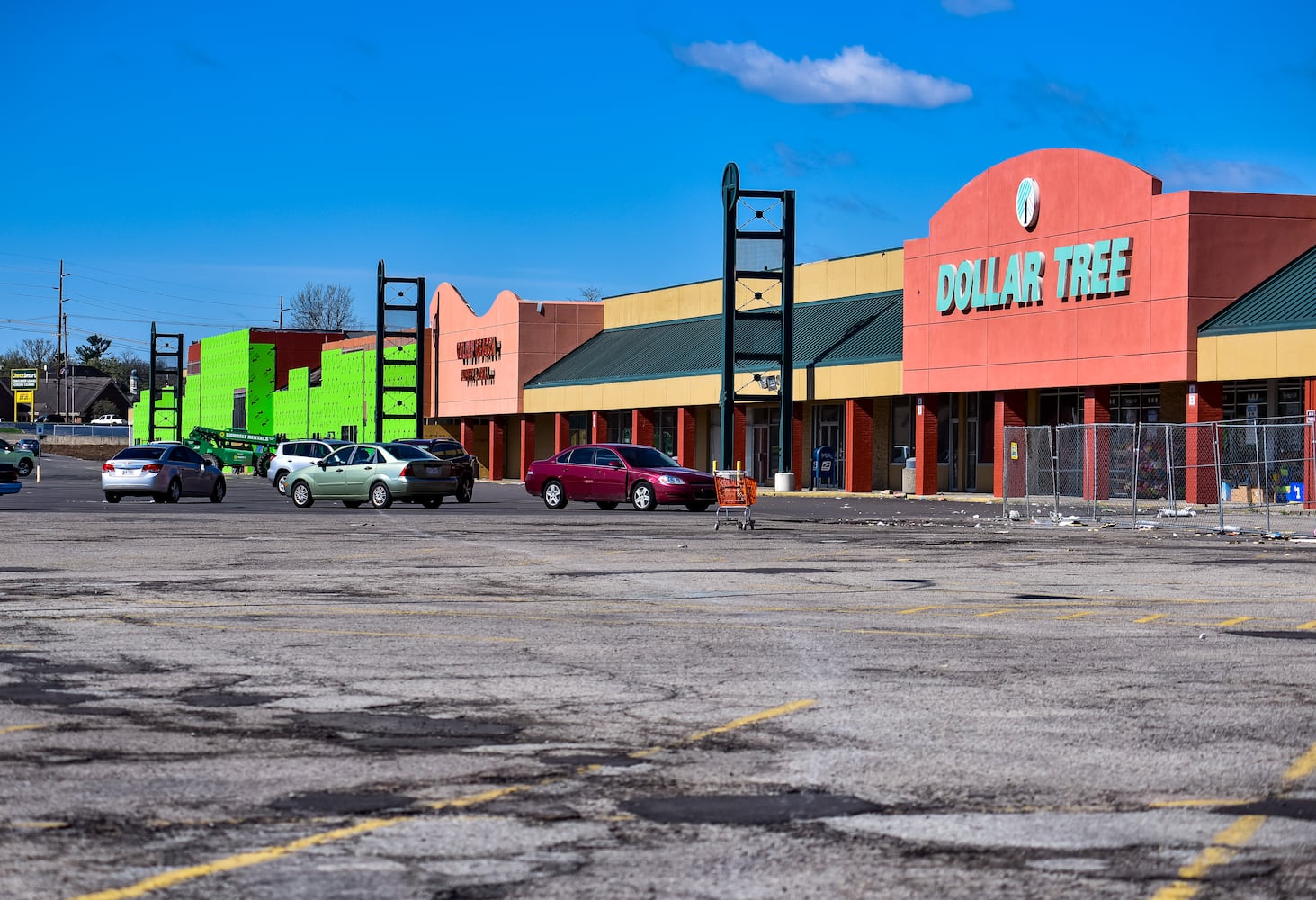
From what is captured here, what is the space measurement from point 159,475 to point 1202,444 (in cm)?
2476

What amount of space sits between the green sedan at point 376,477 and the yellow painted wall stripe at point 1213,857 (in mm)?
32691

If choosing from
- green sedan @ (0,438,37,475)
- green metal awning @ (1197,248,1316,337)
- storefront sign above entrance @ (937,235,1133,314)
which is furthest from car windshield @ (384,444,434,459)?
green sedan @ (0,438,37,475)

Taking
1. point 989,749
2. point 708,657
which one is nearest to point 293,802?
point 989,749

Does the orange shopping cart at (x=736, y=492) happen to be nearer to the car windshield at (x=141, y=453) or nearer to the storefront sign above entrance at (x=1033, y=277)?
the car windshield at (x=141, y=453)

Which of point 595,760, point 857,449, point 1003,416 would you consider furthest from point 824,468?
point 595,760

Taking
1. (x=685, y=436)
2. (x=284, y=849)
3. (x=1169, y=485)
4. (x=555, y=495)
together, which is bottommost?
(x=284, y=849)

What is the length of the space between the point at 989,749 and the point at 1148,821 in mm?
1499

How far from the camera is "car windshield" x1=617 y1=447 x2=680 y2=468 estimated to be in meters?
37.9

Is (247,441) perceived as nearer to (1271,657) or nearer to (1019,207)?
(1019,207)

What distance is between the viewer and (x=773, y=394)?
58.8 m

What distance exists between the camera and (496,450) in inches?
3246

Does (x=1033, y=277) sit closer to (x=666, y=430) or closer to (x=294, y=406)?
(x=666, y=430)

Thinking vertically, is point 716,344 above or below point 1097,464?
above

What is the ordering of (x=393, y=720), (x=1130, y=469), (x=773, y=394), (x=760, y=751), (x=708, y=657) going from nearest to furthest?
1. (x=760, y=751)
2. (x=393, y=720)
3. (x=708, y=657)
4. (x=1130, y=469)
5. (x=773, y=394)
